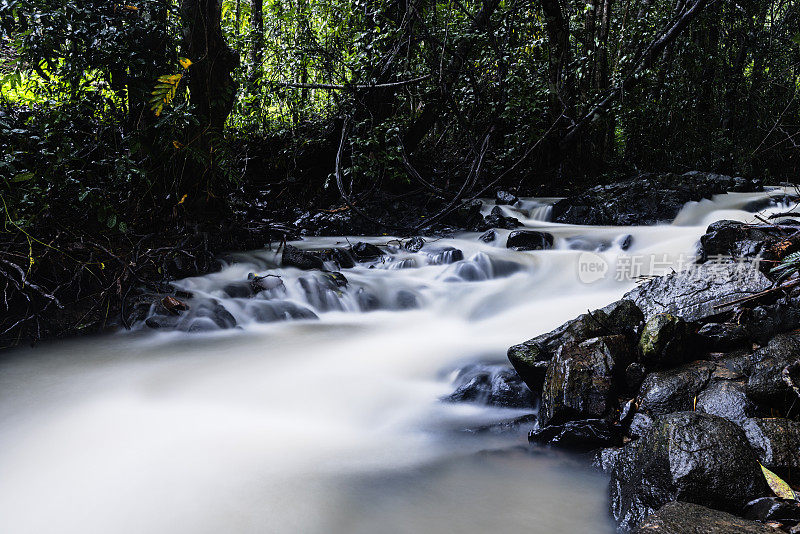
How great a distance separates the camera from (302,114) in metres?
9.14

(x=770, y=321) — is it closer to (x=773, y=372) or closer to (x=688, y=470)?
(x=773, y=372)

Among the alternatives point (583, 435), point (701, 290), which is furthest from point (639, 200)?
point (583, 435)

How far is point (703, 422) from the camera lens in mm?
2195

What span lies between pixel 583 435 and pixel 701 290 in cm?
152

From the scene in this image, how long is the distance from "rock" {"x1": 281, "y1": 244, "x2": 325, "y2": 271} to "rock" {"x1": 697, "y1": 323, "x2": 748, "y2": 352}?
14.2 ft

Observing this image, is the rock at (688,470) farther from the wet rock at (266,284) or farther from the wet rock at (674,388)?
the wet rock at (266,284)

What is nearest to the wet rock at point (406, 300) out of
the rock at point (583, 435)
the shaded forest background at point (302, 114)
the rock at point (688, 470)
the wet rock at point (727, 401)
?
the shaded forest background at point (302, 114)

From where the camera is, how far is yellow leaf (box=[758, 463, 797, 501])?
1955 mm

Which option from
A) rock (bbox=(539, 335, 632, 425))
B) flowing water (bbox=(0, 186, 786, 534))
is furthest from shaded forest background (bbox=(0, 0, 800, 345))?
rock (bbox=(539, 335, 632, 425))

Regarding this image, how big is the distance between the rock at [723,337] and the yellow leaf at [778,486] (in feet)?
3.68

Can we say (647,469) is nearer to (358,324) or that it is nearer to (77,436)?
(77,436)

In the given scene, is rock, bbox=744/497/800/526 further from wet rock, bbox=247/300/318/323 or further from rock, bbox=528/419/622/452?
wet rock, bbox=247/300/318/323

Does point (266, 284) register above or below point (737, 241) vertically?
below

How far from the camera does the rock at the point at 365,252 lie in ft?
23.2
